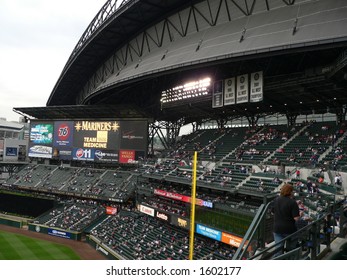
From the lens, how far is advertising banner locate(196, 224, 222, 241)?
21.9 metres

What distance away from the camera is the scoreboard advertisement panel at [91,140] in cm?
4384

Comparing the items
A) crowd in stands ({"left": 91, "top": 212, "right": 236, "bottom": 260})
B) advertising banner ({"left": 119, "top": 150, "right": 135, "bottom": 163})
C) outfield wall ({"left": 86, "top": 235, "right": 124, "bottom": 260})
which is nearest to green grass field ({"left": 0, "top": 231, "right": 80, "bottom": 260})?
outfield wall ({"left": 86, "top": 235, "right": 124, "bottom": 260})

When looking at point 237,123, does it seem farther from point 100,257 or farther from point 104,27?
point 100,257

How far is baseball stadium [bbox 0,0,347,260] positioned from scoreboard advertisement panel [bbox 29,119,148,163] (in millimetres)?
169

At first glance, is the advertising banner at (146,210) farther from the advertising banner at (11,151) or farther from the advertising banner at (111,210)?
the advertising banner at (11,151)

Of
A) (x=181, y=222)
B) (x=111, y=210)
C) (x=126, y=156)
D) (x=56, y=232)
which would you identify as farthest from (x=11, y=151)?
(x=181, y=222)

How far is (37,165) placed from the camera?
5359cm

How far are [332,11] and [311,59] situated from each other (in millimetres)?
4744

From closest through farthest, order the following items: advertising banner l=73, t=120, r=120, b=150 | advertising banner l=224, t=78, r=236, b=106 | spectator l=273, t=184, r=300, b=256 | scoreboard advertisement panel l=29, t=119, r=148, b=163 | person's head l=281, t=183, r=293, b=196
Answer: spectator l=273, t=184, r=300, b=256, person's head l=281, t=183, r=293, b=196, advertising banner l=224, t=78, r=236, b=106, scoreboard advertisement panel l=29, t=119, r=148, b=163, advertising banner l=73, t=120, r=120, b=150

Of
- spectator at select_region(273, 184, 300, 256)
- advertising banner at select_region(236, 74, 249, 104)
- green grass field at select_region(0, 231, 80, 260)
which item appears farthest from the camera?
green grass field at select_region(0, 231, 80, 260)

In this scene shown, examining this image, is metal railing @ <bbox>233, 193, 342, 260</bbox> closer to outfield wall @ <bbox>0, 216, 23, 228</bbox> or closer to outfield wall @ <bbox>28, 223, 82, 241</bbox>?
outfield wall @ <bbox>28, 223, 82, 241</bbox>

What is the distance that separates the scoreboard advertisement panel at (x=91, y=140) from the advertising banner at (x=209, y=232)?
20.5 m

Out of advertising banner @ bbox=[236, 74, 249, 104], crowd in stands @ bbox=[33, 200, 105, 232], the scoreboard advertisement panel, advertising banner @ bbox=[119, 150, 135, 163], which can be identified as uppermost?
advertising banner @ bbox=[236, 74, 249, 104]

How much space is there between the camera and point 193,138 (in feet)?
141
